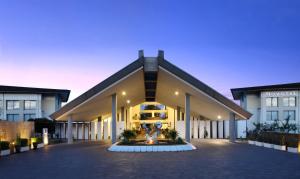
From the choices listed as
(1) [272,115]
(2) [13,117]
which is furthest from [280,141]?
(2) [13,117]

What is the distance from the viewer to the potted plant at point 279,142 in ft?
83.8

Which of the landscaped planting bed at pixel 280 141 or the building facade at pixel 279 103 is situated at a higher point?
the building facade at pixel 279 103

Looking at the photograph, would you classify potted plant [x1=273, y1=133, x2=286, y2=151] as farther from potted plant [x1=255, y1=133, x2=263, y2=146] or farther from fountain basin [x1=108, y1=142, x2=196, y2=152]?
fountain basin [x1=108, y1=142, x2=196, y2=152]

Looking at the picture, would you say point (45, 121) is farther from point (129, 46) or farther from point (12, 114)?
point (129, 46)

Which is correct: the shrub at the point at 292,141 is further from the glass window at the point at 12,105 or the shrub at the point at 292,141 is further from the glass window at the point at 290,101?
the glass window at the point at 12,105

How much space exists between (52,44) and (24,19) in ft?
9.34

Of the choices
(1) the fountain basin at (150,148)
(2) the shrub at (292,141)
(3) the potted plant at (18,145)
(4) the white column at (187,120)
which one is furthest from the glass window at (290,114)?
(3) the potted plant at (18,145)

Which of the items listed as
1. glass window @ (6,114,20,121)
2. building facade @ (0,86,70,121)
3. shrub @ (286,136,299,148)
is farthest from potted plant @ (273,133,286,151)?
glass window @ (6,114,20,121)

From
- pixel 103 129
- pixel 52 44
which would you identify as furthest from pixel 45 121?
pixel 52 44

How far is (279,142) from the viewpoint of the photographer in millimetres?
26312

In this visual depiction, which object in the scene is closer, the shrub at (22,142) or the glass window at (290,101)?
the shrub at (22,142)

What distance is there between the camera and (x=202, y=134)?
1783 inches

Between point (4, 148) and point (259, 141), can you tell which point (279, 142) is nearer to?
point (259, 141)

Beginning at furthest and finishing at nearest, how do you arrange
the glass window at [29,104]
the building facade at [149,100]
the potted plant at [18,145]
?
the glass window at [29,104] → the building facade at [149,100] → the potted plant at [18,145]
